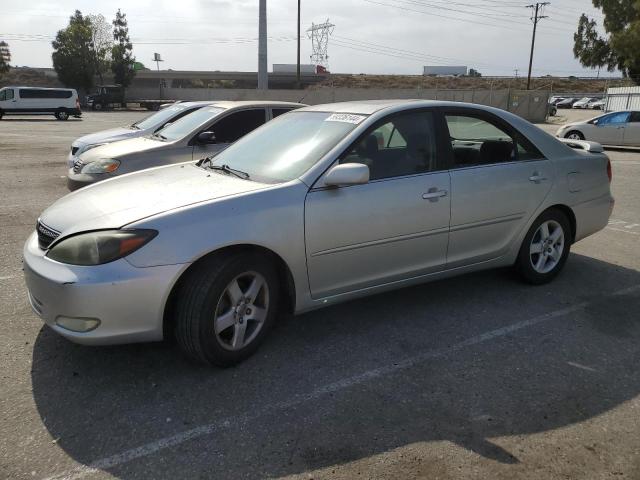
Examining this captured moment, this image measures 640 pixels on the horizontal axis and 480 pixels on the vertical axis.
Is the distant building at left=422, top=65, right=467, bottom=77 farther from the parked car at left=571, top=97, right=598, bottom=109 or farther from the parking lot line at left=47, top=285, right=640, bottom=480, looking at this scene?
the parking lot line at left=47, top=285, right=640, bottom=480

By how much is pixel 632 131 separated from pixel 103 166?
55.4 feet

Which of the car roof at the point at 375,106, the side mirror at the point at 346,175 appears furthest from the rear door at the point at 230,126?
the side mirror at the point at 346,175

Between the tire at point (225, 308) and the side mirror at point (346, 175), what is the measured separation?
644 mm

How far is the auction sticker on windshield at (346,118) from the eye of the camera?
12.6 feet

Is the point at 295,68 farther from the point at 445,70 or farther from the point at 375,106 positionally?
the point at 375,106

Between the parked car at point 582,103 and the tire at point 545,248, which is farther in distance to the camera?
the parked car at point 582,103

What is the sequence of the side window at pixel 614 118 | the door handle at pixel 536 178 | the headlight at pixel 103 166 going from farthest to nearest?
the side window at pixel 614 118 → the headlight at pixel 103 166 → the door handle at pixel 536 178

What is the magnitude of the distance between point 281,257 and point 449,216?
1.42m

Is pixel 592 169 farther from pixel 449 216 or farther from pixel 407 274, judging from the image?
pixel 407 274

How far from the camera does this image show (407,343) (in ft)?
12.2

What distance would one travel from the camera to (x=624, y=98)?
1203 inches

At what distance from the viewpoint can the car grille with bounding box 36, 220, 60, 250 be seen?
10.6 ft

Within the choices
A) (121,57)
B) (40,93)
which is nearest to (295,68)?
(121,57)

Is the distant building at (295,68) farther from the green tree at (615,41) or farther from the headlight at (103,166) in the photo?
the headlight at (103,166)
